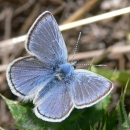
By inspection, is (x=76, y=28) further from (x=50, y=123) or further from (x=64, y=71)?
(x=50, y=123)

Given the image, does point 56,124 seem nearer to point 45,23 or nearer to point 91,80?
point 91,80

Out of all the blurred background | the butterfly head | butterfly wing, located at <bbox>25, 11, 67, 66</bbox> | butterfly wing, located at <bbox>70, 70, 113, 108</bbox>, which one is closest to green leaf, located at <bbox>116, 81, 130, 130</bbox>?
butterfly wing, located at <bbox>70, 70, 113, 108</bbox>

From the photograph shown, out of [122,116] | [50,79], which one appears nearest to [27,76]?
[50,79]

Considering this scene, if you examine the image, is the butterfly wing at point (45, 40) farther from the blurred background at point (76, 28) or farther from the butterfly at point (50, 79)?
the blurred background at point (76, 28)

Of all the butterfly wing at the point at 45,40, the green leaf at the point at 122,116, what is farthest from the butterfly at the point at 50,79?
the green leaf at the point at 122,116

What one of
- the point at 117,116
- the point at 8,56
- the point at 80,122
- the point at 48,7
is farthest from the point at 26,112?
the point at 48,7
